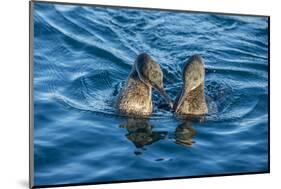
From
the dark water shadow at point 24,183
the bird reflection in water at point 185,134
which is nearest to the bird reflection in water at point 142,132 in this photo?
the bird reflection in water at point 185,134

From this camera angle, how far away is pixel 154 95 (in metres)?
4.60

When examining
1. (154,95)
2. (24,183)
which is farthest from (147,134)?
(24,183)

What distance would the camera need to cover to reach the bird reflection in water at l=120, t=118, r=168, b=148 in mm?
4523

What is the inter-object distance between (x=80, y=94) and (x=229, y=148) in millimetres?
1320

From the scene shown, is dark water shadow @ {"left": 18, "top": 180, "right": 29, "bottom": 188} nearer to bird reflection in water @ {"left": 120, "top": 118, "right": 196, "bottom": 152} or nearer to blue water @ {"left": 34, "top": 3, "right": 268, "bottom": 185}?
blue water @ {"left": 34, "top": 3, "right": 268, "bottom": 185}

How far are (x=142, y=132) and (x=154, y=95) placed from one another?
0.31 m

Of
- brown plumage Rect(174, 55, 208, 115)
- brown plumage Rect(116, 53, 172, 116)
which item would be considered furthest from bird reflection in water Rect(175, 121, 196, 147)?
brown plumage Rect(116, 53, 172, 116)

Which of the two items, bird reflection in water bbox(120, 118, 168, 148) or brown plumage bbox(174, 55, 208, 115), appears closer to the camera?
bird reflection in water bbox(120, 118, 168, 148)

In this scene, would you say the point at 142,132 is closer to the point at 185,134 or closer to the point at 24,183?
the point at 185,134

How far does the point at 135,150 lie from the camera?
449cm

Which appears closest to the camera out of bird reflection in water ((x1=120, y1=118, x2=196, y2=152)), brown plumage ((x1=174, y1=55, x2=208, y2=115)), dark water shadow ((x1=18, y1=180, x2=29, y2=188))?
dark water shadow ((x1=18, y1=180, x2=29, y2=188))

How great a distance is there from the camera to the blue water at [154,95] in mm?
4258

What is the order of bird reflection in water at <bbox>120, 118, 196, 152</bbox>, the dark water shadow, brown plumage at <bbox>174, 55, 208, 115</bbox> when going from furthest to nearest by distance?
brown plumage at <bbox>174, 55, 208, 115</bbox> → bird reflection in water at <bbox>120, 118, 196, 152</bbox> → the dark water shadow
